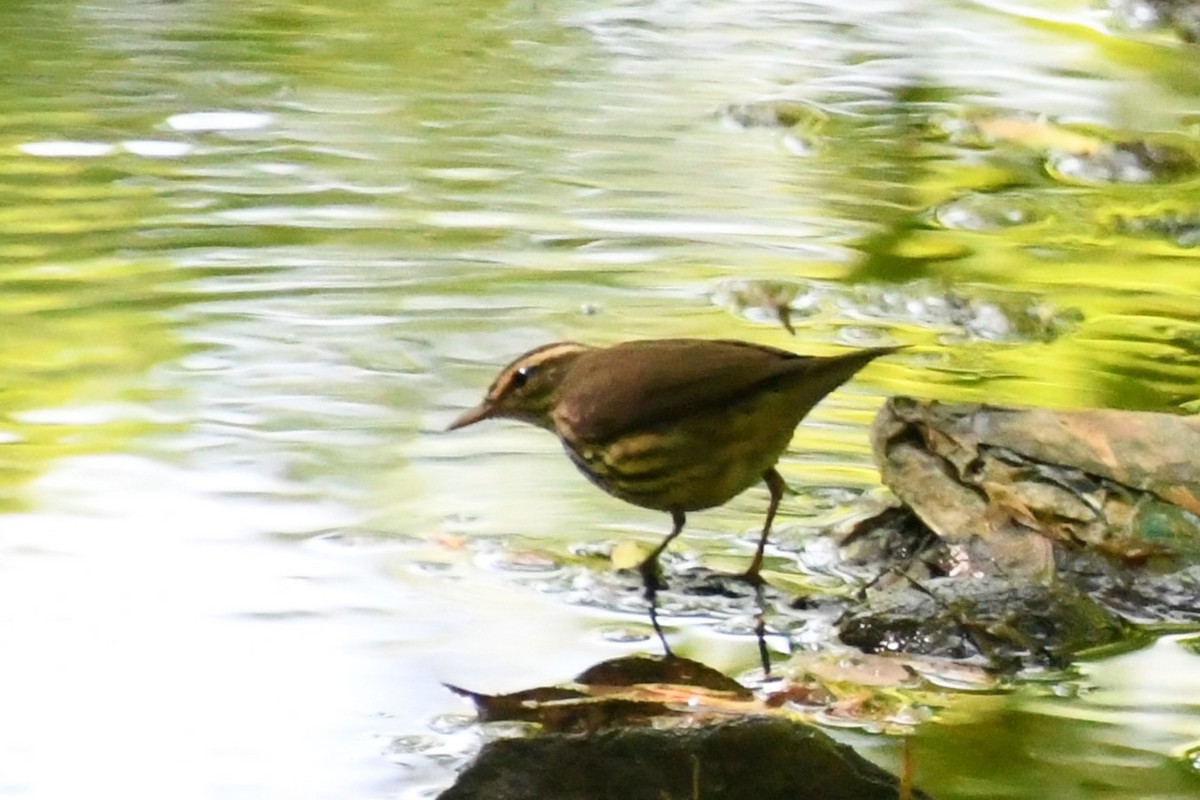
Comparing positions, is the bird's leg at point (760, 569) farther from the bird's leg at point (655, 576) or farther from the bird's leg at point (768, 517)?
the bird's leg at point (655, 576)

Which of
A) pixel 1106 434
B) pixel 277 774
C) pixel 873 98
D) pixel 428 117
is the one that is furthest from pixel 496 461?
pixel 873 98

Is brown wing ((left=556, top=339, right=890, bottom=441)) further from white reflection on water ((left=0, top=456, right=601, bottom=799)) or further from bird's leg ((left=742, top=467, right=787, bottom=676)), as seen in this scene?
white reflection on water ((left=0, top=456, right=601, bottom=799))

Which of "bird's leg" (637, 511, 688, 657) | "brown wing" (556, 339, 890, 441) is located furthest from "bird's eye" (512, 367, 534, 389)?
"bird's leg" (637, 511, 688, 657)

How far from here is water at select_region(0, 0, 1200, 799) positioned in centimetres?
286

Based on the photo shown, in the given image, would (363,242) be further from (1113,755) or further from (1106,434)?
(1113,755)

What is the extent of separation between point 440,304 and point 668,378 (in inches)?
48.7

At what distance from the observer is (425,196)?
5660 millimetres

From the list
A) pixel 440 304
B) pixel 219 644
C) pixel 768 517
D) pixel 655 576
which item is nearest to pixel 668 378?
pixel 768 517

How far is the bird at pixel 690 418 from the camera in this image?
3.48 metres

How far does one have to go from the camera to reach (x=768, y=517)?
3.50 meters

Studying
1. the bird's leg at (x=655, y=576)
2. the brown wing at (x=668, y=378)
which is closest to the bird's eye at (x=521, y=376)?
the brown wing at (x=668, y=378)

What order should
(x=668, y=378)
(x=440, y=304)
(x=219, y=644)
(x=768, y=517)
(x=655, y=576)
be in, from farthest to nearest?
(x=440, y=304) → (x=668, y=378) → (x=768, y=517) → (x=655, y=576) → (x=219, y=644)

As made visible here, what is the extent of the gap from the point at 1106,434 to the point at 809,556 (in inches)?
20.1

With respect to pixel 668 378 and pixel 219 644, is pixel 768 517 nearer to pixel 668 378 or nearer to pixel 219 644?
pixel 668 378
